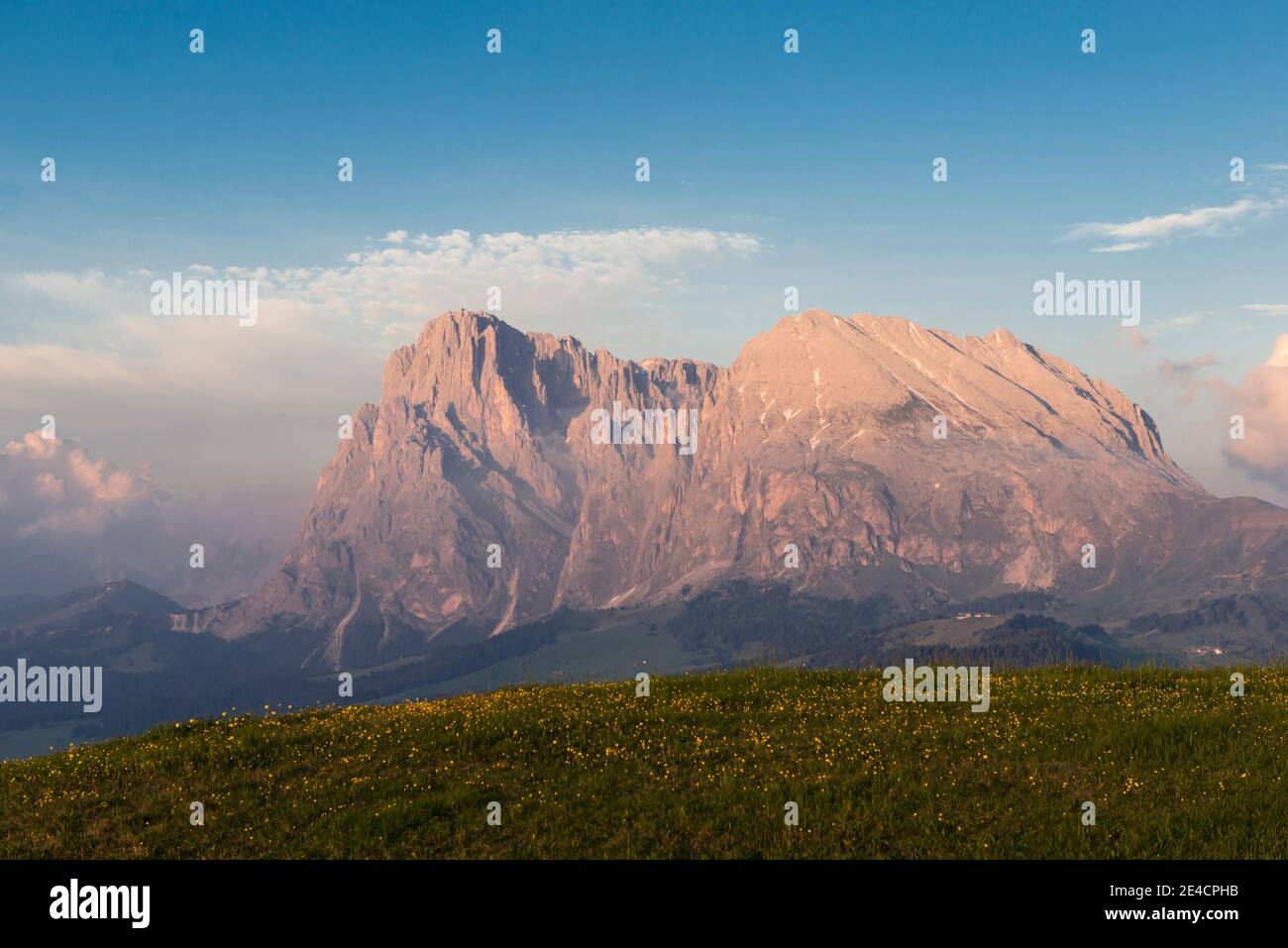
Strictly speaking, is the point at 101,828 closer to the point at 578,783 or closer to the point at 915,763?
the point at 578,783

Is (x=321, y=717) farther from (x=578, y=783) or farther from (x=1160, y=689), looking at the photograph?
(x=1160, y=689)

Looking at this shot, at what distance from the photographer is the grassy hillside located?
17812 millimetres

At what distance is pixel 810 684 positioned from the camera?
2803cm

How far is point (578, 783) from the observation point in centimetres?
2073

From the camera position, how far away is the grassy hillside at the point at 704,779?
17812 mm

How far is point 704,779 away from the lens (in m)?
20.7
